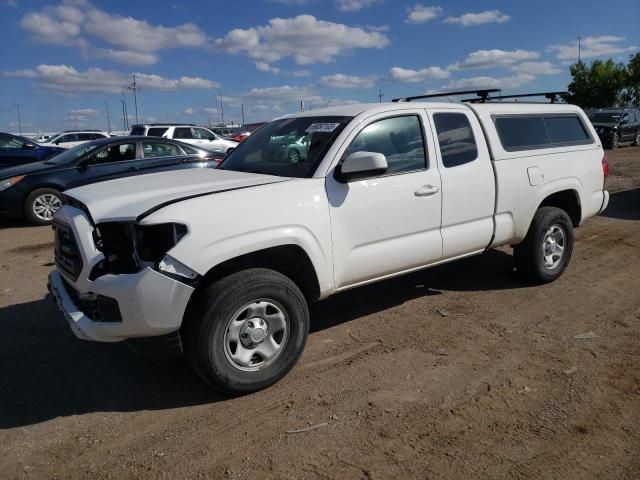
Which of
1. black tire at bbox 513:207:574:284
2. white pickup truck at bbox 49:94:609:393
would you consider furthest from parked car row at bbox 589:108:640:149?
white pickup truck at bbox 49:94:609:393

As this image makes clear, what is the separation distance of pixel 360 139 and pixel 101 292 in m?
2.16

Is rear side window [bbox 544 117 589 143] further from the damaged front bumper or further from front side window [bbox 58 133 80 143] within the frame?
front side window [bbox 58 133 80 143]

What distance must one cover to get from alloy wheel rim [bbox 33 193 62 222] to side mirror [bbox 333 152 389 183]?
293 inches

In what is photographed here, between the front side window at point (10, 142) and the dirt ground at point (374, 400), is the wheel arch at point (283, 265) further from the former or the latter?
the front side window at point (10, 142)

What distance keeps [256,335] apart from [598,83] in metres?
57.0

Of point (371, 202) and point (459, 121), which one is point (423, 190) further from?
point (459, 121)

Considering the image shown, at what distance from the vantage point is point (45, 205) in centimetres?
941

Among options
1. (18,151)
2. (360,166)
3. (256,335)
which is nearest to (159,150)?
(18,151)

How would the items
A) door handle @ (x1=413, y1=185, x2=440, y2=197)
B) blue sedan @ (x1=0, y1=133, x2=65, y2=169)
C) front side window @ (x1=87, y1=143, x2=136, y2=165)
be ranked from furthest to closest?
blue sedan @ (x1=0, y1=133, x2=65, y2=169), front side window @ (x1=87, y1=143, x2=136, y2=165), door handle @ (x1=413, y1=185, x2=440, y2=197)

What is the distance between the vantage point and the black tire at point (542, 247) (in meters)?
5.30

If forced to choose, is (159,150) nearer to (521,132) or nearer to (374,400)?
(521,132)

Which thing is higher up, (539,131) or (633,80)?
(633,80)

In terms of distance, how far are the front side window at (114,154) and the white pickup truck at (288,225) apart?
211 inches

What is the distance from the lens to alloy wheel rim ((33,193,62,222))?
9.31 m
